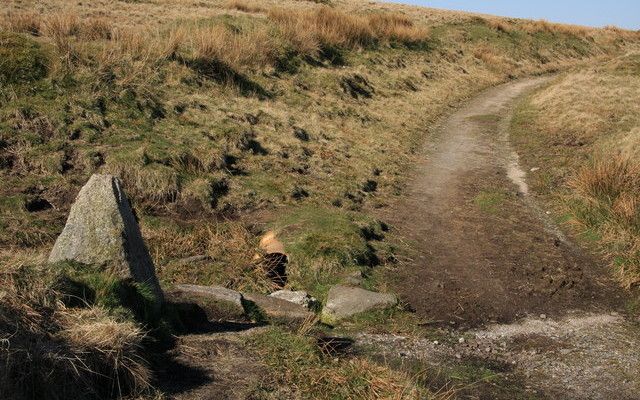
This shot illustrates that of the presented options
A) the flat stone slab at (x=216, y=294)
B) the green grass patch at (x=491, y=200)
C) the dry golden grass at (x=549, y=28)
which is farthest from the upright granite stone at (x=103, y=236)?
the dry golden grass at (x=549, y=28)

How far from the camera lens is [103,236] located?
4.92m

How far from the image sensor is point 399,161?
45.7ft

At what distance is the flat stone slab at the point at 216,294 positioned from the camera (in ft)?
19.4

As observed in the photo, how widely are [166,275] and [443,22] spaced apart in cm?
3210

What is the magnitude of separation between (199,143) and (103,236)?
6536 millimetres

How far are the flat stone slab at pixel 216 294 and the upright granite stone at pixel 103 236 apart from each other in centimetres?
81

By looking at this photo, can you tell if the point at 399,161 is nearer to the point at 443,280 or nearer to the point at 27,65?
the point at 443,280

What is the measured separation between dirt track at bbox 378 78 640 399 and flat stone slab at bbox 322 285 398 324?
489 mm

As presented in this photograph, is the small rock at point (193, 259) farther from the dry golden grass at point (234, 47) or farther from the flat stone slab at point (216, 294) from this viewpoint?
the dry golden grass at point (234, 47)

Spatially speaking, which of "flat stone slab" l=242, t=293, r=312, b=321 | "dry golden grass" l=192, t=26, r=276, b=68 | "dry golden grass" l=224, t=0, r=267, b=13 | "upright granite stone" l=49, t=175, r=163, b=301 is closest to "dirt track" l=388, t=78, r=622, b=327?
"flat stone slab" l=242, t=293, r=312, b=321

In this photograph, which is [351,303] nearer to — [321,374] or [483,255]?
[321,374]

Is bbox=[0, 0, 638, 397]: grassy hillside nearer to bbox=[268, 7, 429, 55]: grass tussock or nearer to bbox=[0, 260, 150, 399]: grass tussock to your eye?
bbox=[0, 260, 150, 399]: grass tussock

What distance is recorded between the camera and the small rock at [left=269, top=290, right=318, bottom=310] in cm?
696

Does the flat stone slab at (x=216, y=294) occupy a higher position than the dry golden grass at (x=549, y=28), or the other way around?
the dry golden grass at (x=549, y=28)
